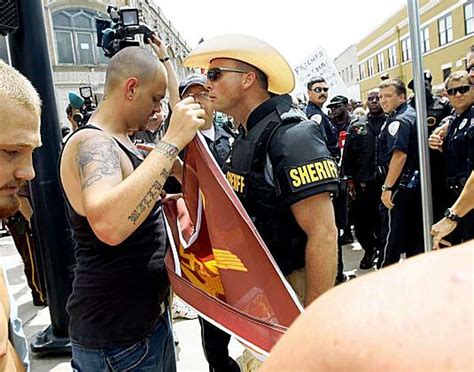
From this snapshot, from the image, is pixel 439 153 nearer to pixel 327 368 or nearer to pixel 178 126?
pixel 178 126

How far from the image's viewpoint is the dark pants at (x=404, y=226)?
4387mm

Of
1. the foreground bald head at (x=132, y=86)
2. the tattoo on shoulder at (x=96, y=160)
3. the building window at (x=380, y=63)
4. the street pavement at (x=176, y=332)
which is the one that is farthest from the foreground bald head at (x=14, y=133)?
the building window at (x=380, y=63)

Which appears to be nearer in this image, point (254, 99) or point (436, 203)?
point (254, 99)

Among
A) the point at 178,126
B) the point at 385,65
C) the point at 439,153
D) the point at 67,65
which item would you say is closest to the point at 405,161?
the point at 439,153

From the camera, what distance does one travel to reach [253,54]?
2.07m

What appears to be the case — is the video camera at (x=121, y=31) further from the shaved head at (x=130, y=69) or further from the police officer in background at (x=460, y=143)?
the police officer in background at (x=460, y=143)

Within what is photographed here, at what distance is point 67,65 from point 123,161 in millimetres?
34461

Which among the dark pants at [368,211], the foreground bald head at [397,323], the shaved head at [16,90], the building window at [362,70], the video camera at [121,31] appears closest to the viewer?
the foreground bald head at [397,323]

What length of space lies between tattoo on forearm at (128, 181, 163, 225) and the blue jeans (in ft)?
1.77

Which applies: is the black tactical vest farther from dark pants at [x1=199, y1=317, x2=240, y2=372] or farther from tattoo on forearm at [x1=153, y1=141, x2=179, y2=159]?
dark pants at [x1=199, y1=317, x2=240, y2=372]

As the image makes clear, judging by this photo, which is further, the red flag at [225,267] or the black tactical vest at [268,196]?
the black tactical vest at [268,196]

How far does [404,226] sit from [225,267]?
10.2 feet

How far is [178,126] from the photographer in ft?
5.63

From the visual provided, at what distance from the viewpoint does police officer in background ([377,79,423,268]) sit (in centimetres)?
429
